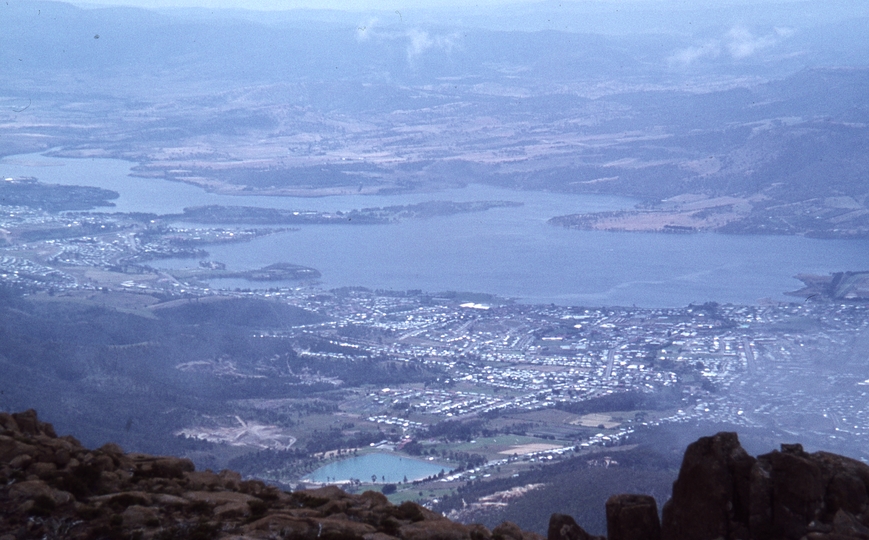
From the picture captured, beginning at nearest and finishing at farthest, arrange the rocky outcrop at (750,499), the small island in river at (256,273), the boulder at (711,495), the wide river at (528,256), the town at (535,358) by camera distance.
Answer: the rocky outcrop at (750,499) → the boulder at (711,495) → the town at (535,358) → the wide river at (528,256) → the small island in river at (256,273)

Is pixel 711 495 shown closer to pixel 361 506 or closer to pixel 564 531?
pixel 564 531

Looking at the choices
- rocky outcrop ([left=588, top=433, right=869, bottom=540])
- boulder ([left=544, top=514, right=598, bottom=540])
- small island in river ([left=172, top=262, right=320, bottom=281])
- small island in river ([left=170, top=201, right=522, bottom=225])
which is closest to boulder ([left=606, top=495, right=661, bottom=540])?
rocky outcrop ([left=588, top=433, right=869, bottom=540])

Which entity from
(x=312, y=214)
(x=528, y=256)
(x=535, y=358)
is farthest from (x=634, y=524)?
(x=312, y=214)

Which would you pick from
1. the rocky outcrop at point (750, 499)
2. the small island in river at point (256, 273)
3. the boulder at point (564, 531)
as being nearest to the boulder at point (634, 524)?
the rocky outcrop at point (750, 499)

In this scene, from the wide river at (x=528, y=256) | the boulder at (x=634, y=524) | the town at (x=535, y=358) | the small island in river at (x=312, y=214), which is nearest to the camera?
the boulder at (x=634, y=524)

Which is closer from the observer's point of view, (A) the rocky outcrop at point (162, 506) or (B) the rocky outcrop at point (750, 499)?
(B) the rocky outcrop at point (750, 499)

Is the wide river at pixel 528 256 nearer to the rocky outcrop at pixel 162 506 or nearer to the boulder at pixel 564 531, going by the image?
the rocky outcrop at pixel 162 506

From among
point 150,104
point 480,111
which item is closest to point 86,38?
point 150,104
